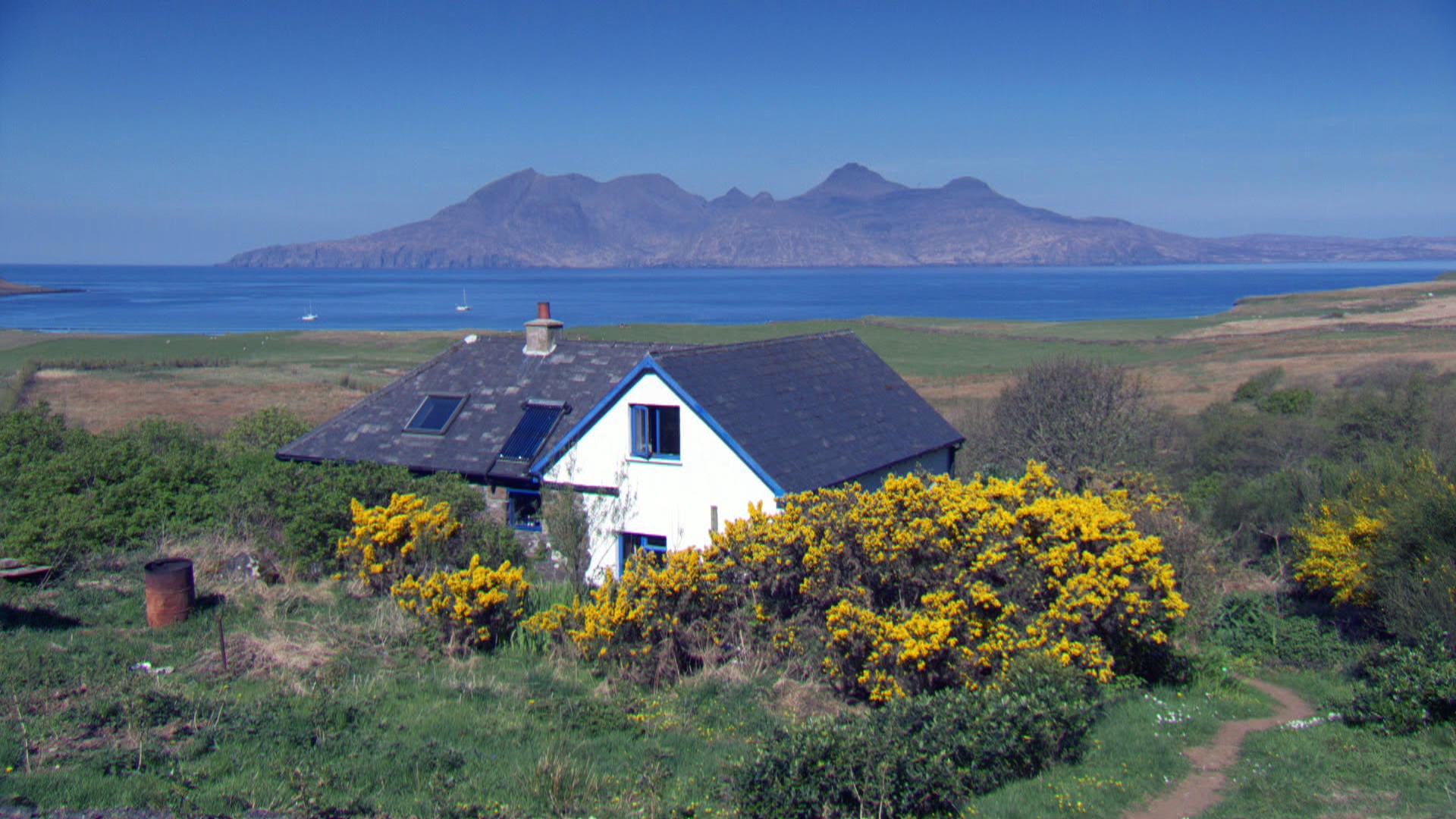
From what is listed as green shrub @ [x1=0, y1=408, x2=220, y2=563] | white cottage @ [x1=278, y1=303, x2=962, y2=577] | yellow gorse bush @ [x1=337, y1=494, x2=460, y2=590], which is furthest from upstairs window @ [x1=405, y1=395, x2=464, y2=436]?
yellow gorse bush @ [x1=337, y1=494, x2=460, y2=590]

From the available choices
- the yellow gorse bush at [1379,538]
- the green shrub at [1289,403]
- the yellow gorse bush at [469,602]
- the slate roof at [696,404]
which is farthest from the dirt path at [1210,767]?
the green shrub at [1289,403]

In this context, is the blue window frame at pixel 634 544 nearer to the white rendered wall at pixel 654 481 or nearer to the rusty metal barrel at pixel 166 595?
the white rendered wall at pixel 654 481

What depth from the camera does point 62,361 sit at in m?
70.3

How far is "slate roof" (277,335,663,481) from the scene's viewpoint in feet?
74.2

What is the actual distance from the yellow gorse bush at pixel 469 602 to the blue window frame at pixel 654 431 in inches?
220

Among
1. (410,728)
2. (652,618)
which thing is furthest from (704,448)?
(410,728)

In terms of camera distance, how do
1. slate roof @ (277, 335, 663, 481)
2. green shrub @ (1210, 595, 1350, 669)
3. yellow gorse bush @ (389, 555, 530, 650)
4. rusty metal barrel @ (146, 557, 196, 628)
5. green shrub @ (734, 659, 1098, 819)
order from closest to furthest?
green shrub @ (734, 659, 1098, 819) < yellow gorse bush @ (389, 555, 530, 650) < rusty metal barrel @ (146, 557, 196, 628) < green shrub @ (1210, 595, 1350, 669) < slate roof @ (277, 335, 663, 481)

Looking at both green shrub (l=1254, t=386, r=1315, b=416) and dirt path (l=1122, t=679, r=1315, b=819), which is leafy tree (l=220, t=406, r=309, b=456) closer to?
dirt path (l=1122, t=679, r=1315, b=819)

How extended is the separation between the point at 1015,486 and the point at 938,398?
3648 cm

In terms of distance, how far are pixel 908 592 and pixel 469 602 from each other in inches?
237

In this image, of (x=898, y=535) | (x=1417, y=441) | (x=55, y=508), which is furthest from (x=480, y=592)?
(x=1417, y=441)

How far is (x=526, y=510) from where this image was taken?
868 inches

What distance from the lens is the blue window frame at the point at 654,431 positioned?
2002 centimetres

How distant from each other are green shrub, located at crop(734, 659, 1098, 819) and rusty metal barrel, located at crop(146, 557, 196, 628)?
30.9 feet
